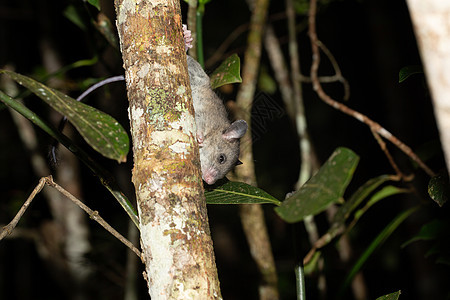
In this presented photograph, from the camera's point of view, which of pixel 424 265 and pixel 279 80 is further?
pixel 279 80

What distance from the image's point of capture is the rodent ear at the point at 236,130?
9.22 feet

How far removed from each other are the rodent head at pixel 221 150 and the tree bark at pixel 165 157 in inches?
52.4

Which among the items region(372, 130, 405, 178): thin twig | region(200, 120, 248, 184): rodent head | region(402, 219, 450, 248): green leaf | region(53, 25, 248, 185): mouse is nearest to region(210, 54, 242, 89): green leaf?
region(53, 25, 248, 185): mouse

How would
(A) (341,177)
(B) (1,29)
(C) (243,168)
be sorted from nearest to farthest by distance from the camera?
(A) (341,177) < (C) (243,168) < (B) (1,29)

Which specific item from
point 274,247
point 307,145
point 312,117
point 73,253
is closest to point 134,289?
point 73,253

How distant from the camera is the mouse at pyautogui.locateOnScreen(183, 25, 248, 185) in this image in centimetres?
277

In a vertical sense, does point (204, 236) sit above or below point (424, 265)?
above

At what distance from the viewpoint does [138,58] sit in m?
1.44

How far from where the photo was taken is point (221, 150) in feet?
9.57

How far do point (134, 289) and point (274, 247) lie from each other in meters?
2.80

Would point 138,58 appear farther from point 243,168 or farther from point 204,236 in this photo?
point 243,168

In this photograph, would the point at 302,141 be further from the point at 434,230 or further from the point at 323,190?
the point at 323,190

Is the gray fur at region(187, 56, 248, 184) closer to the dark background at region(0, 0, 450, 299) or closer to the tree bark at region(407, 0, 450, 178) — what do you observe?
the tree bark at region(407, 0, 450, 178)

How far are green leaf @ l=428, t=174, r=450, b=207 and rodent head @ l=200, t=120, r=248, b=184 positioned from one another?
3.97 ft
